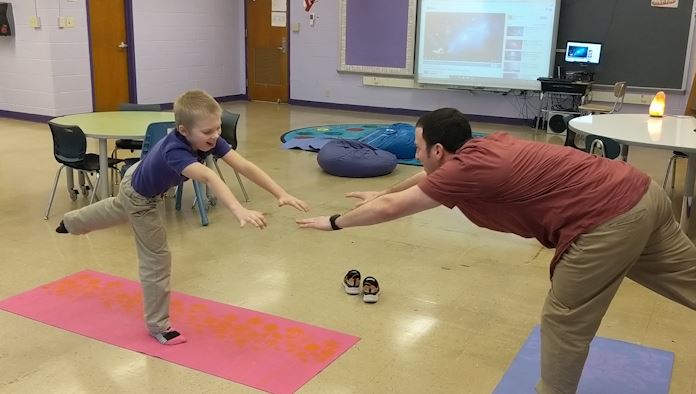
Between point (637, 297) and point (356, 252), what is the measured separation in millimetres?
1716

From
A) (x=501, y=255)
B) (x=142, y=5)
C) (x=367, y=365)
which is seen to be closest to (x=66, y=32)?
(x=142, y=5)

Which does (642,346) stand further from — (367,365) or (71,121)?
(71,121)

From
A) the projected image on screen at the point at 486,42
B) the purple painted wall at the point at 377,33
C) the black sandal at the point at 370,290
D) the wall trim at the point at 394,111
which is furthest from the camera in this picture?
the purple painted wall at the point at 377,33

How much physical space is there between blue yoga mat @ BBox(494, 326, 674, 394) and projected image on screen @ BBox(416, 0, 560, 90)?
7142 millimetres

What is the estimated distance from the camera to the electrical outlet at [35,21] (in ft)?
28.8

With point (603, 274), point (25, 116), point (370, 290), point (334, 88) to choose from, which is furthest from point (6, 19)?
point (603, 274)

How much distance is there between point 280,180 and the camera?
244 inches

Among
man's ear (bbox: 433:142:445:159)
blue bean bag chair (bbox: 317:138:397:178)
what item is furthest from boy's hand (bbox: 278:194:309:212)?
blue bean bag chair (bbox: 317:138:397:178)

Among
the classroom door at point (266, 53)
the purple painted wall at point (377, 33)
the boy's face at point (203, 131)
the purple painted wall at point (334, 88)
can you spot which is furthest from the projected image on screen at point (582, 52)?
the boy's face at point (203, 131)

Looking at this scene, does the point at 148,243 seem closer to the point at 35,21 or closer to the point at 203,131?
the point at 203,131

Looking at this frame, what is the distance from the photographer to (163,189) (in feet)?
9.29

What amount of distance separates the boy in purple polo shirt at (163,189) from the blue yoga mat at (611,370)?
1.16m

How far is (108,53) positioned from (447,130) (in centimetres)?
884

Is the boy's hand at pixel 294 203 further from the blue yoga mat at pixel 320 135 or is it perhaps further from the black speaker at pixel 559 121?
the black speaker at pixel 559 121
